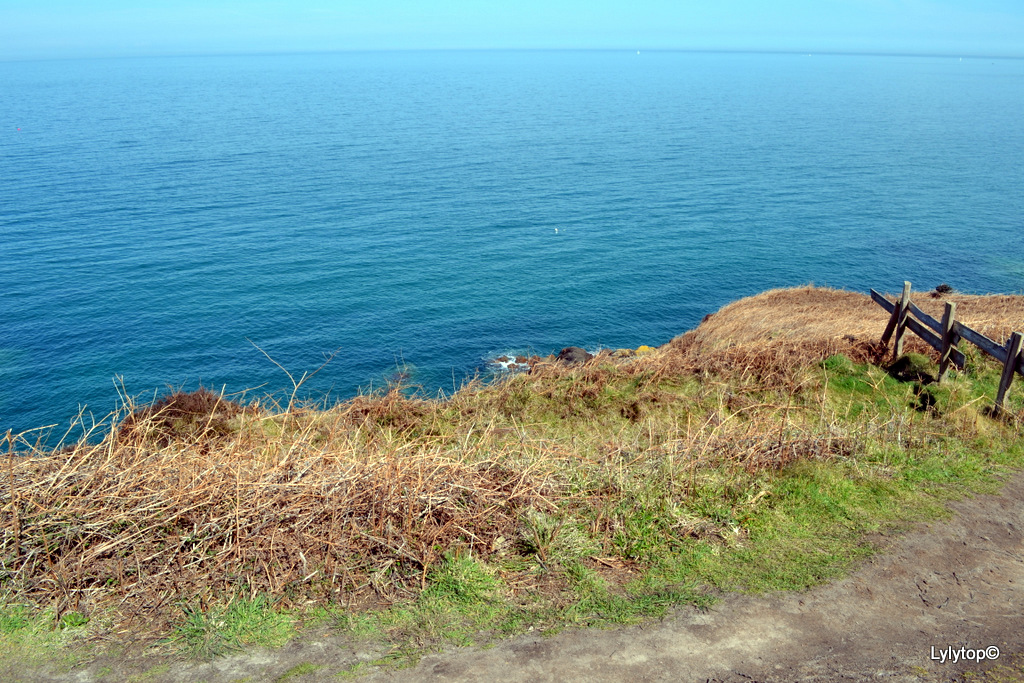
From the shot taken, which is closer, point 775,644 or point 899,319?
point 775,644

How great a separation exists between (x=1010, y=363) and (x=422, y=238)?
1841 inches

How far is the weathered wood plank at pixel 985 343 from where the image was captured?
13.2m

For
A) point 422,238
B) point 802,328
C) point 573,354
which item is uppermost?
point 802,328

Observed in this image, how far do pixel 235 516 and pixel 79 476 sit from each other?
2.20m

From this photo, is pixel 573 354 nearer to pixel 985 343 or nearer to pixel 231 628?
pixel 985 343

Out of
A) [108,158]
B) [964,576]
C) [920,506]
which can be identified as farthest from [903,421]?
[108,158]

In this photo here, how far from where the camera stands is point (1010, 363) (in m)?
13.0

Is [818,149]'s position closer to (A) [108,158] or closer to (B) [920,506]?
(A) [108,158]

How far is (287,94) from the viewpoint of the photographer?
178 m

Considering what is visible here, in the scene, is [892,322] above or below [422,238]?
above

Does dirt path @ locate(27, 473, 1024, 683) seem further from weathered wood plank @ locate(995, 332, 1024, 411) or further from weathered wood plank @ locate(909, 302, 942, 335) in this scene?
weathered wood plank @ locate(909, 302, 942, 335)

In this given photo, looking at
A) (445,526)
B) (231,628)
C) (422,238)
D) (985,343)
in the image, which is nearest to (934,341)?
(985,343)

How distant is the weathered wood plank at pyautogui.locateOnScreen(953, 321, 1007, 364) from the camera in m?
13.2

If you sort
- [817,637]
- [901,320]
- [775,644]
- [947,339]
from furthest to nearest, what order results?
[901,320] → [947,339] → [817,637] → [775,644]
